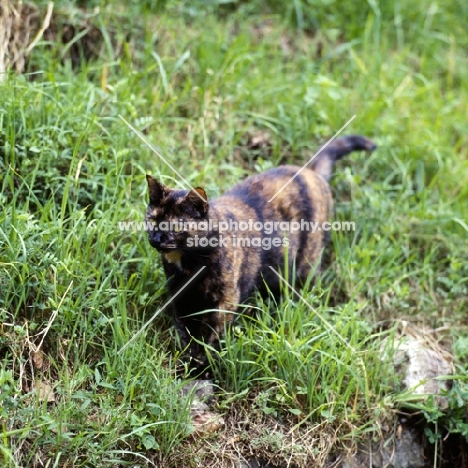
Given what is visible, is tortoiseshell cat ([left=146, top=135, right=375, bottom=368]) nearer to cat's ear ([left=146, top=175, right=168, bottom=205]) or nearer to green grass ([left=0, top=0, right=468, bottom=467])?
cat's ear ([left=146, top=175, right=168, bottom=205])

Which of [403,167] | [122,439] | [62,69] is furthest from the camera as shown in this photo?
[403,167]

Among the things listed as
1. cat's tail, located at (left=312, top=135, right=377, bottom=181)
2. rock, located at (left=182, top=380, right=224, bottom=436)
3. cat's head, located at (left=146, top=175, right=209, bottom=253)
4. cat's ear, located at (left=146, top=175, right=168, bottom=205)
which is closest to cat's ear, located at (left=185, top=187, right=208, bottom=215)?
cat's head, located at (left=146, top=175, right=209, bottom=253)

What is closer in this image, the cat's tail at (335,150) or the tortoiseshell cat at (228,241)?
the tortoiseshell cat at (228,241)

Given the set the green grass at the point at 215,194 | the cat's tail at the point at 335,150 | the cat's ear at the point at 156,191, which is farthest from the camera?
the cat's tail at the point at 335,150

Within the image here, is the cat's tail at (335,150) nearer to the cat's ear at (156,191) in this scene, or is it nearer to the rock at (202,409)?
the cat's ear at (156,191)

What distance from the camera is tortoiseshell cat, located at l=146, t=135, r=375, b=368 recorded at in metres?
3.28

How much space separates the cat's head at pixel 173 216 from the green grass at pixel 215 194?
388 millimetres

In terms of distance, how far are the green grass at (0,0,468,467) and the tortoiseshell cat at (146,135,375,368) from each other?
6.4 inches

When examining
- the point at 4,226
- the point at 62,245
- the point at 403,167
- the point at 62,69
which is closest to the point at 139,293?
the point at 62,245

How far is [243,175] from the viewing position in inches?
179

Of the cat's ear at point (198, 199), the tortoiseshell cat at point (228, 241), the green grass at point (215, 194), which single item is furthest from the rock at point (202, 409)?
the cat's ear at point (198, 199)

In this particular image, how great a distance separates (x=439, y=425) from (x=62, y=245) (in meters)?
2.36

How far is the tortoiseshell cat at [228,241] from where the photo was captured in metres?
3.28

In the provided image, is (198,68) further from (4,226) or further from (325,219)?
(4,226)
